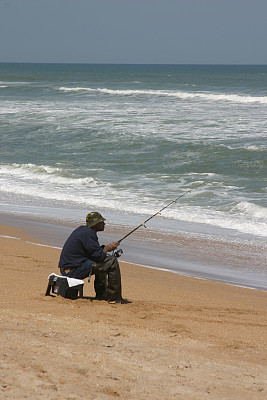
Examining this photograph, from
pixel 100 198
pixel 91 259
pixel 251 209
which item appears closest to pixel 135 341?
pixel 91 259

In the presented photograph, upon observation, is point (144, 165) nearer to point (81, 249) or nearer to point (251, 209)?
point (251, 209)

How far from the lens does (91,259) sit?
5.82 meters

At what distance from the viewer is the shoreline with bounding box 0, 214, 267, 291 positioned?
778 centimetres

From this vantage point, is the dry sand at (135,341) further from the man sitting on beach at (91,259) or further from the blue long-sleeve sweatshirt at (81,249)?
the blue long-sleeve sweatshirt at (81,249)

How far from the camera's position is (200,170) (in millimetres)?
16344

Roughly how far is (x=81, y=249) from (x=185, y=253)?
127 inches

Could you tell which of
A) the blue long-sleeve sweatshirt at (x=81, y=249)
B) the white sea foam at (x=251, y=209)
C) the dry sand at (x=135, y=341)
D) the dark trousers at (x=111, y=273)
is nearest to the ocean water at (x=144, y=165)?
the white sea foam at (x=251, y=209)

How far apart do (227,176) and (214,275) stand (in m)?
7.94

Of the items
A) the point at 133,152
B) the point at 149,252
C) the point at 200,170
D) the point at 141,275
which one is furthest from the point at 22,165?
the point at 141,275

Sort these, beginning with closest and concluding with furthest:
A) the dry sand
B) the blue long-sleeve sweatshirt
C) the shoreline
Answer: the dry sand < the blue long-sleeve sweatshirt < the shoreline

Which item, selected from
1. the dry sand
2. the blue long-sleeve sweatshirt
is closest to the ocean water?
the dry sand

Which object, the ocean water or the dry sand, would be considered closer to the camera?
the dry sand

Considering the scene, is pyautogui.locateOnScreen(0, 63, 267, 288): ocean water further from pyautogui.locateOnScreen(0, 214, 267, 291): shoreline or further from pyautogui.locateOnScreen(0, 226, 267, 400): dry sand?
pyautogui.locateOnScreen(0, 226, 267, 400): dry sand

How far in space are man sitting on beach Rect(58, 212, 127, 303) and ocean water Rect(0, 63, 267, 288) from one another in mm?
4153
